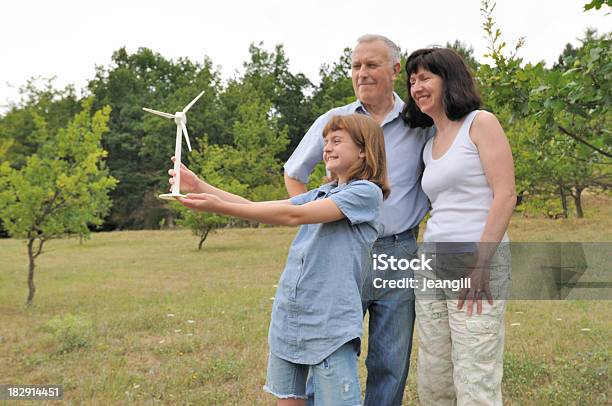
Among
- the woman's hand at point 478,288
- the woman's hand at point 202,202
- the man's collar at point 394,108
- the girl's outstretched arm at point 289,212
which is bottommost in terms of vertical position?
the woman's hand at point 478,288

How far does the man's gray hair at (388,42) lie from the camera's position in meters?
2.69

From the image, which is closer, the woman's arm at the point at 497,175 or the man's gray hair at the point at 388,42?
the woman's arm at the point at 497,175

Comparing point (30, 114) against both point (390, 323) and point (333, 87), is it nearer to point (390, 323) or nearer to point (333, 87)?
point (333, 87)

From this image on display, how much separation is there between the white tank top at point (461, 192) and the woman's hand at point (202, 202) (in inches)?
36.9

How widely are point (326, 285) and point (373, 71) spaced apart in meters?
1.06

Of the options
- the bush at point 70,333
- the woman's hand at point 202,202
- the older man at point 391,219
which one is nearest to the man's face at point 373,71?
the older man at point 391,219

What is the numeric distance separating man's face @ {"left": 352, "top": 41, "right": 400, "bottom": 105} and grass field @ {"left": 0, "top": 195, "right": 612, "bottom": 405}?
2288 mm

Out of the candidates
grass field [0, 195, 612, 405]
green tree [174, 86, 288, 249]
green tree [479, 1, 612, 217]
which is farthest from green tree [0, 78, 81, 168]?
green tree [479, 1, 612, 217]

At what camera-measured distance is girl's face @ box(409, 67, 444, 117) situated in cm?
243

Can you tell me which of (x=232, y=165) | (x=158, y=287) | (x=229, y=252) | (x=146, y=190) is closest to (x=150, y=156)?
(x=146, y=190)

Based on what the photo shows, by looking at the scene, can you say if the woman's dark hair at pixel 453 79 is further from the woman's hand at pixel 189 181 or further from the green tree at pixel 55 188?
the green tree at pixel 55 188

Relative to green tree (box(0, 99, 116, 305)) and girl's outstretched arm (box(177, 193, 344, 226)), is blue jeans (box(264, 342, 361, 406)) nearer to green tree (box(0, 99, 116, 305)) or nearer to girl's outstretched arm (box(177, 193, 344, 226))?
girl's outstretched arm (box(177, 193, 344, 226))

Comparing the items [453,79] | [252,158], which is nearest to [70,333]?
[453,79]

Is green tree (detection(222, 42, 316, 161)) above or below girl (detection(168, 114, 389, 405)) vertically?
above
